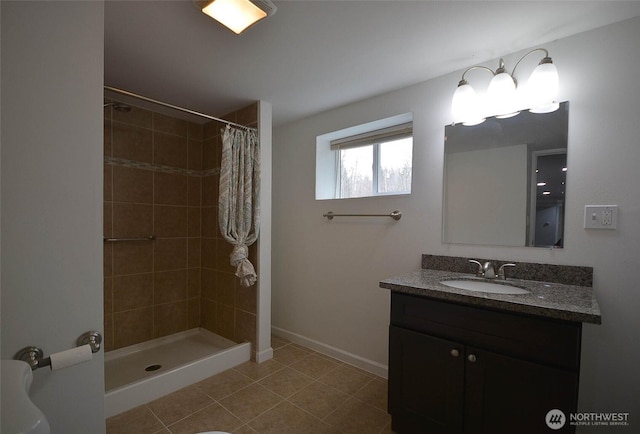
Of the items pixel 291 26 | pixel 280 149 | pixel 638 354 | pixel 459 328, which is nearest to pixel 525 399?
pixel 459 328

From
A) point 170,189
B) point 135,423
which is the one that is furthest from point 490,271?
point 170,189

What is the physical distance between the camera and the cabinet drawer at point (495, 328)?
1.06 metres

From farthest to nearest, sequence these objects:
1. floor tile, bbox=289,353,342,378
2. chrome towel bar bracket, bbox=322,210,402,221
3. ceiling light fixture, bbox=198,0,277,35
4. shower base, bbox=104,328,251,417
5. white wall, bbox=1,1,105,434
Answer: floor tile, bbox=289,353,342,378, chrome towel bar bracket, bbox=322,210,402,221, shower base, bbox=104,328,251,417, ceiling light fixture, bbox=198,0,277,35, white wall, bbox=1,1,105,434

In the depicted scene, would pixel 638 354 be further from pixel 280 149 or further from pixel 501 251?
pixel 280 149

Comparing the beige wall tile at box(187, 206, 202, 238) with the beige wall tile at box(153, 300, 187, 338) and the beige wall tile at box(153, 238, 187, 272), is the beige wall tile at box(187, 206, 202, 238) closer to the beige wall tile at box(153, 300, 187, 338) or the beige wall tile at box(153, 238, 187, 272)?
the beige wall tile at box(153, 238, 187, 272)

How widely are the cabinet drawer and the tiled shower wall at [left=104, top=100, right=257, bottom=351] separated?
140 centimetres

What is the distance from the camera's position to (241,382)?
2045mm

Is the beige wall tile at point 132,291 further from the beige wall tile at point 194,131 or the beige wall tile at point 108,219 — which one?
the beige wall tile at point 194,131

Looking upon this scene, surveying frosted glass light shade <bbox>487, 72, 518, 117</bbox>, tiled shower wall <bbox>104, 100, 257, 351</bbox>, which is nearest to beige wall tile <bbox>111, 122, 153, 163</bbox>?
tiled shower wall <bbox>104, 100, 257, 351</bbox>

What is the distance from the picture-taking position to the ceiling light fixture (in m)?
1.19

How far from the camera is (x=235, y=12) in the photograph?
4.10ft

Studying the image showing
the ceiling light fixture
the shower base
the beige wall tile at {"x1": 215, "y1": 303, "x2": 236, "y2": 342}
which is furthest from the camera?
the beige wall tile at {"x1": 215, "y1": 303, "x2": 236, "y2": 342}

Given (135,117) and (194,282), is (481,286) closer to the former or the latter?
(194,282)

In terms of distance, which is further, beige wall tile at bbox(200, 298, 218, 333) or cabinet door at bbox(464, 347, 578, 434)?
beige wall tile at bbox(200, 298, 218, 333)
